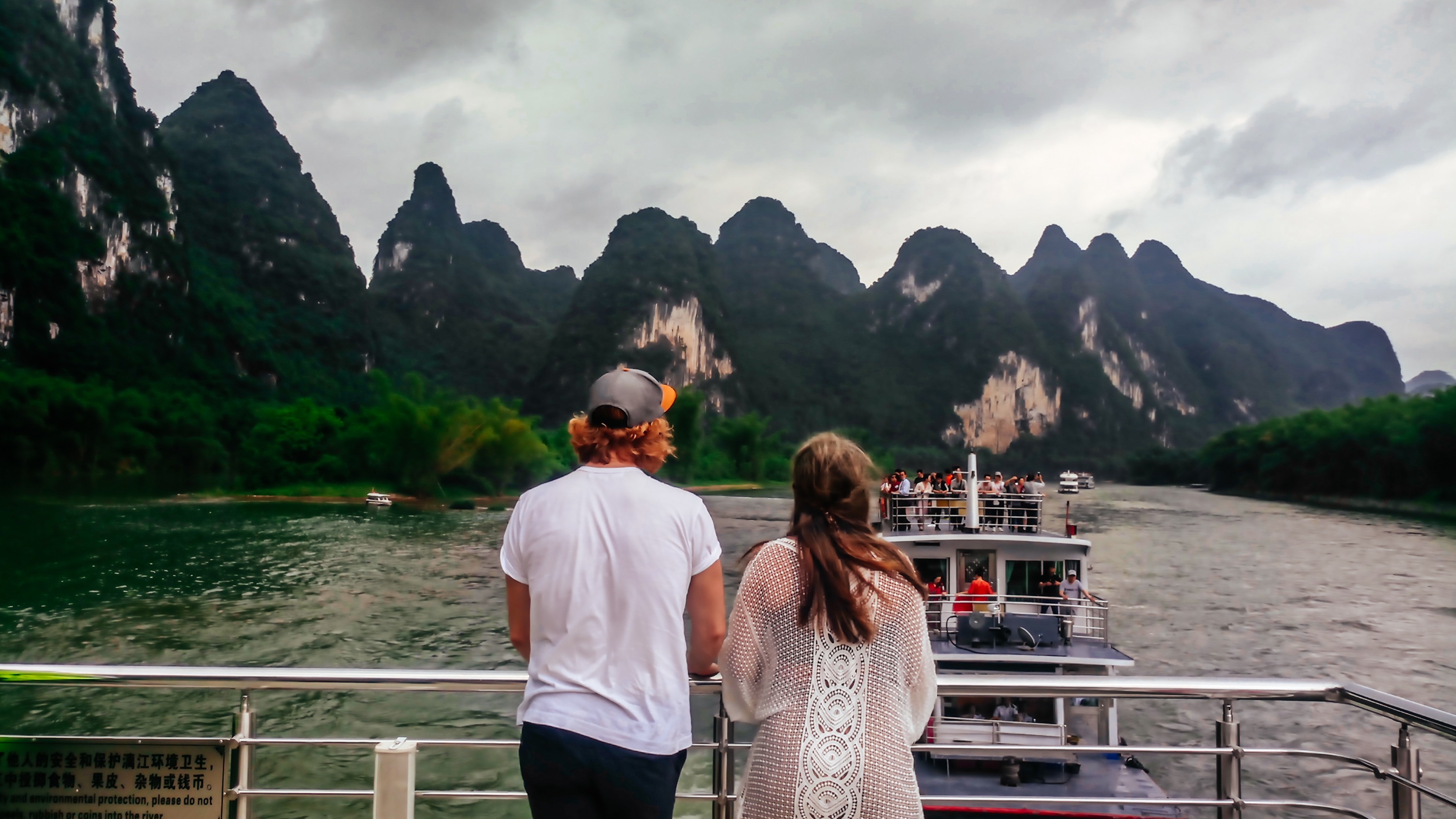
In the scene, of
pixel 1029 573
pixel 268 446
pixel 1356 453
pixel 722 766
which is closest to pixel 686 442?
pixel 268 446

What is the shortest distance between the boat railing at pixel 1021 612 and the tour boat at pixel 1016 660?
2 centimetres

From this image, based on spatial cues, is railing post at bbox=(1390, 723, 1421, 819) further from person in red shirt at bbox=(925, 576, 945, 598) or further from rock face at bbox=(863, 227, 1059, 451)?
Result: rock face at bbox=(863, 227, 1059, 451)

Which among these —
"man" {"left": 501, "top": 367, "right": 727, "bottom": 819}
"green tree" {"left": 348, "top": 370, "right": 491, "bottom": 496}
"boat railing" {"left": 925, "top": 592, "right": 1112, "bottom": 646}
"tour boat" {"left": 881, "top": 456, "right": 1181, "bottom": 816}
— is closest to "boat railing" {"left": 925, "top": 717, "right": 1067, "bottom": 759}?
"tour boat" {"left": 881, "top": 456, "right": 1181, "bottom": 816}

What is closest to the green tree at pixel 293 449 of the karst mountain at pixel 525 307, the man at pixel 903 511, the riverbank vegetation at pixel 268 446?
the riverbank vegetation at pixel 268 446

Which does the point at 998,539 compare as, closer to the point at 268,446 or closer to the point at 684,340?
the point at 268,446

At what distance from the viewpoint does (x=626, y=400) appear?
1.70 m

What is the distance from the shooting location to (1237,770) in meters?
2.30

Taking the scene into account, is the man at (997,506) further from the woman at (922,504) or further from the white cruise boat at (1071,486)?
the white cruise boat at (1071,486)

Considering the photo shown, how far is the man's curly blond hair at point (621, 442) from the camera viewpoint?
5.57 ft

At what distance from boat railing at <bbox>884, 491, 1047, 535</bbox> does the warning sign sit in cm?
915

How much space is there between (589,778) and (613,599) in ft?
1.03

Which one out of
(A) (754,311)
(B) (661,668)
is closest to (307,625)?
(B) (661,668)

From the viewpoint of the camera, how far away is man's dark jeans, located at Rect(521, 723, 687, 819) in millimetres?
1554

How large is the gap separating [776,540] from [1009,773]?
300 inches
